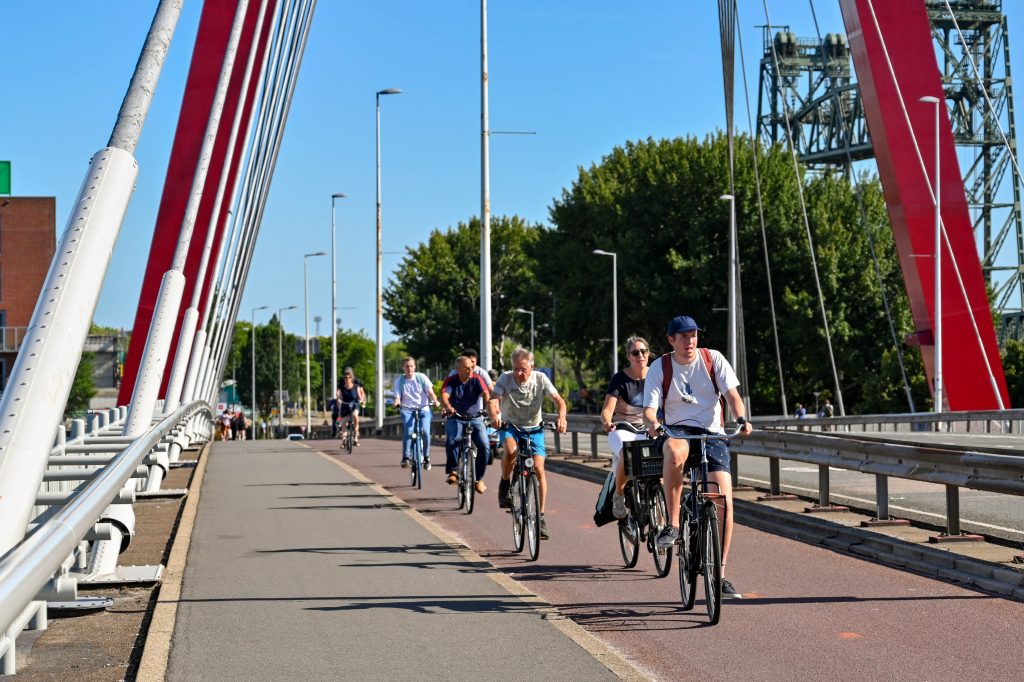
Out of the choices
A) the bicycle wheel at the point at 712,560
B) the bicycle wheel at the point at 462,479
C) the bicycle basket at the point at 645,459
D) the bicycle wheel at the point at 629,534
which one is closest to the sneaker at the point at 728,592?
the bicycle wheel at the point at 712,560

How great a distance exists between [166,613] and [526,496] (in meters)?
3.29

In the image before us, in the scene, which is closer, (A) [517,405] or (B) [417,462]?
(A) [517,405]

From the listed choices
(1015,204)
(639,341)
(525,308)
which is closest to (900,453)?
(639,341)

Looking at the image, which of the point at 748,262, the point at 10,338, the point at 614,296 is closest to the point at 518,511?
the point at 10,338

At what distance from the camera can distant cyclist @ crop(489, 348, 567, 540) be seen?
11.2 metres

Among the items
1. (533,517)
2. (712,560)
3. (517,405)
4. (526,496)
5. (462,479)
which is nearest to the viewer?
(712,560)

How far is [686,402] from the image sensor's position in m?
8.10

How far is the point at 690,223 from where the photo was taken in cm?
4831

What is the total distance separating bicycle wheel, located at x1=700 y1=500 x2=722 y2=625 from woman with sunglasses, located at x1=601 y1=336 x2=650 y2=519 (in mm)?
1915

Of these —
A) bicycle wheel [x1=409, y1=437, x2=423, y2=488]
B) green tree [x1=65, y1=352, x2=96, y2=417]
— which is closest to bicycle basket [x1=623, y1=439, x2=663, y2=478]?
bicycle wheel [x1=409, y1=437, x2=423, y2=488]

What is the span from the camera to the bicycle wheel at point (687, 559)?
7656 millimetres

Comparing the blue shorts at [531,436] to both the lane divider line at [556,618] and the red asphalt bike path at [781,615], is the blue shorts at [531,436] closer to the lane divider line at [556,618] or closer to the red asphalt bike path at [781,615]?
the red asphalt bike path at [781,615]

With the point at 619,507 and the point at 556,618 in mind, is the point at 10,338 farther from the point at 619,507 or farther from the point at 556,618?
the point at 556,618

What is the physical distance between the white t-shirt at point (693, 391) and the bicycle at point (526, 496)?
87.1 inches
